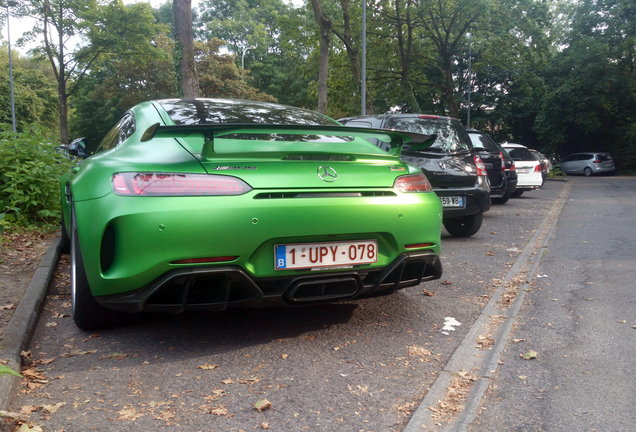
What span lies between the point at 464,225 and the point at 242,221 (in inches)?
236

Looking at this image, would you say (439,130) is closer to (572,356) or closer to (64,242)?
(64,242)

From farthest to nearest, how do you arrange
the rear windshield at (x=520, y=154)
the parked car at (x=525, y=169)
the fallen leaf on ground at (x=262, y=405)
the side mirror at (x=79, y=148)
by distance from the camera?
the rear windshield at (x=520, y=154) < the parked car at (x=525, y=169) < the side mirror at (x=79, y=148) < the fallen leaf on ground at (x=262, y=405)

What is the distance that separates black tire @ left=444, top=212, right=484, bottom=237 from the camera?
335 inches

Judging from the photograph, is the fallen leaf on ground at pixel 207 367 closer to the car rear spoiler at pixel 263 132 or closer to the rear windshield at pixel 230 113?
the car rear spoiler at pixel 263 132

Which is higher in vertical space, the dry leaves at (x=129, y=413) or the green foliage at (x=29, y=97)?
the green foliage at (x=29, y=97)

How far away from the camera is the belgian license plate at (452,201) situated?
799 cm

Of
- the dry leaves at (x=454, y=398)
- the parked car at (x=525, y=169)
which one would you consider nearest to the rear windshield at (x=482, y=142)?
the parked car at (x=525, y=169)

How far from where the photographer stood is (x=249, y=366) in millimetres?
3240

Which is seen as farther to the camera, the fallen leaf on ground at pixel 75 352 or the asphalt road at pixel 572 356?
the fallen leaf on ground at pixel 75 352

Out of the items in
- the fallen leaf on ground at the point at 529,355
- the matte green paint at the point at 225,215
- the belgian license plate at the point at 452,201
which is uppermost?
the matte green paint at the point at 225,215

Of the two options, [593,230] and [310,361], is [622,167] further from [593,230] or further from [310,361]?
[310,361]

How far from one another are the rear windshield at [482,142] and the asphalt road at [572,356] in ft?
18.4

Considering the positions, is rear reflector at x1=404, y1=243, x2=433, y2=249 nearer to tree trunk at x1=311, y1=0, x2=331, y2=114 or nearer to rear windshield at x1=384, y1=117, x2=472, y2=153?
rear windshield at x1=384, y1=117, x2=472, y2=153

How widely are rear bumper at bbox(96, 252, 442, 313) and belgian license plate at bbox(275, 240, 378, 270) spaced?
0.21ft
